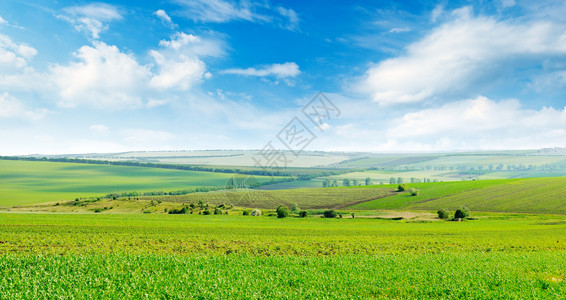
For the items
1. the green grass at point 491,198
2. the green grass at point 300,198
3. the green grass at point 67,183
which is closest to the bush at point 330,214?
the green grass at point 491,198

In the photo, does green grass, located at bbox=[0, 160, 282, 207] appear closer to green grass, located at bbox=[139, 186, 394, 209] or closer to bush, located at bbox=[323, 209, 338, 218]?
green grass, located at bbox=[139, 186, 394, 209]

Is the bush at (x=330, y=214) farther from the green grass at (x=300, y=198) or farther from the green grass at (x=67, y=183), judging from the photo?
the green grass at (x=67, y=183)

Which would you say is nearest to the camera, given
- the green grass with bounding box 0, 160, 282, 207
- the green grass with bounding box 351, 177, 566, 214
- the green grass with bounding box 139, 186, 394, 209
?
the green grass with bounding box 351, 177, 566, 214

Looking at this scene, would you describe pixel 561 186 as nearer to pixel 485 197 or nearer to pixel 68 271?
pixel 485 197

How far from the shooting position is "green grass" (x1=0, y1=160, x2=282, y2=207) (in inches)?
4879

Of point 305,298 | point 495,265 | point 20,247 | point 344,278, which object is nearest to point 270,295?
point 305,298

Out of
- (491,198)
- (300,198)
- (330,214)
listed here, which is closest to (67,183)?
A: (300,198)

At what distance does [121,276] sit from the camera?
1445cm

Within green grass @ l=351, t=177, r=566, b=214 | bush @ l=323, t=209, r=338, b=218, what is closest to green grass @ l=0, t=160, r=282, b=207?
bush @ l=323, t=209, r=338, b=218

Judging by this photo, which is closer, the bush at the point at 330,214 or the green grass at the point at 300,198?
the bush at the point at 330,214

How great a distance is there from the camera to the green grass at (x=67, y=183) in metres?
124

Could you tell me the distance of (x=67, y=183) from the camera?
6353 inches

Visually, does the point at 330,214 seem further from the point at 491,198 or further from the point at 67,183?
the point at 67,183

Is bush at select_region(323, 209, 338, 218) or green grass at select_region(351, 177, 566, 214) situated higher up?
green grass at select_region(351, 177, 566, 214)
